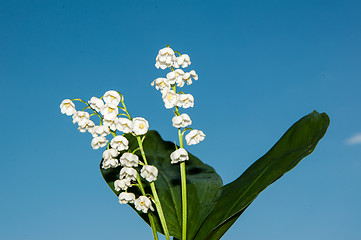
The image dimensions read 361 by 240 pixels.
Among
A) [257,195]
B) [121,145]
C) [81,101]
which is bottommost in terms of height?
[257,195]

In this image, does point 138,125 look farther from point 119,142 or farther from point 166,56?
point 166,56

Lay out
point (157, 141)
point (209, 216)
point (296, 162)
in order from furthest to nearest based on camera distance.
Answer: point (157, 141)
point (209, 216)
point (296, 162)

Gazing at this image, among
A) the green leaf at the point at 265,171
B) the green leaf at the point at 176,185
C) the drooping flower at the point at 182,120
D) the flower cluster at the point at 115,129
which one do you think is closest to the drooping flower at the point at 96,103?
the flower cluster at the point at 115,129

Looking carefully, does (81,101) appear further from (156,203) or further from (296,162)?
(296,162)

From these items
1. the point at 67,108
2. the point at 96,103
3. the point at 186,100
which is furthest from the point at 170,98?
the point at 67,108

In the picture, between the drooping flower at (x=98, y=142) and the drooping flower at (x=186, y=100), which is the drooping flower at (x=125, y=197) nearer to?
the drooping flower at (x=98, y=142)

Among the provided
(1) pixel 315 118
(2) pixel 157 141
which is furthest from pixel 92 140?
(1) pixel 315 118

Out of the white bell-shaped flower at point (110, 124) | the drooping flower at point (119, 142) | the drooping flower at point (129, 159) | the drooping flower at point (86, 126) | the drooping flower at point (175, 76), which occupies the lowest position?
the drooping flower at point (129, 159)
